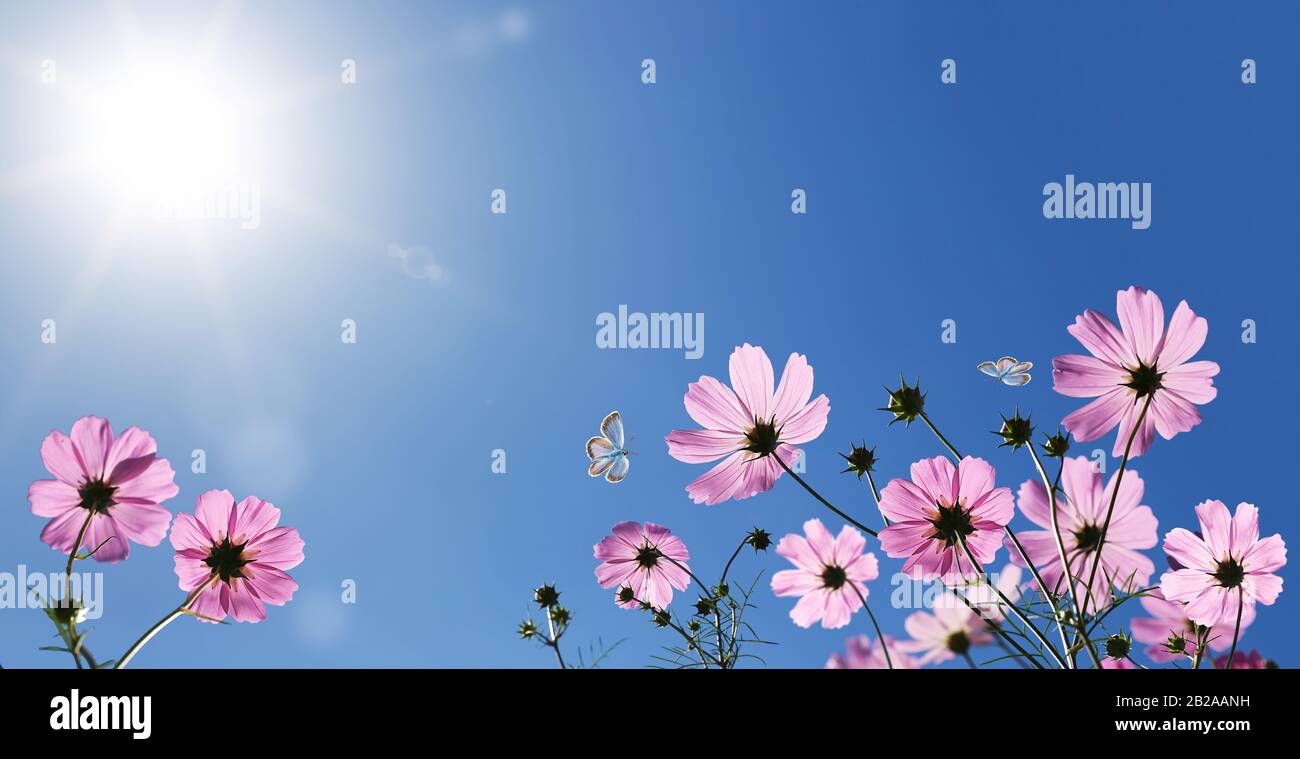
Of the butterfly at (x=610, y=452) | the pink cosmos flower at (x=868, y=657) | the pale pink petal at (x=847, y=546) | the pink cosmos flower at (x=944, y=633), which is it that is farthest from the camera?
the pale pink petal at (x=847, y=546)

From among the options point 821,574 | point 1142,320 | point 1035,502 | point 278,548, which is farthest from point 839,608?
point 278,548

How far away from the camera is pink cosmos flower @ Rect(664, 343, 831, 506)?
730 mm

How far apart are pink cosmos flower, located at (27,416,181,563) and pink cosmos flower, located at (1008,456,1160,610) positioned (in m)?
0.82

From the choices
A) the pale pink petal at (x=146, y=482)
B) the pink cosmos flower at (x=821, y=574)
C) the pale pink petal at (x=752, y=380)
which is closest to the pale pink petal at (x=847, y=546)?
the pink cosmos flower at (x=821, y=574)

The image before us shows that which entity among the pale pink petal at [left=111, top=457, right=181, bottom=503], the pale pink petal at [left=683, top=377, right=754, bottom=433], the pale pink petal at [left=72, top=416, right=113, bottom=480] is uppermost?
the pale pink petal at [left=683, top=377, right=754, bottom=433]

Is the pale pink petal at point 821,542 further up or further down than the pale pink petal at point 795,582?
further up

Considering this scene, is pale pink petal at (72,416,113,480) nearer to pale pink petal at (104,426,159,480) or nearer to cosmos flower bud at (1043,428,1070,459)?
pale pink petal at (104,426,159,480)

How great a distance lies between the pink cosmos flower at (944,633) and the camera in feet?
1.36

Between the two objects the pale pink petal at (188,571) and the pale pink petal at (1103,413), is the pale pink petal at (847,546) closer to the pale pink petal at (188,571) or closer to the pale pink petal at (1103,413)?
the pale pink petal at (1103,413)

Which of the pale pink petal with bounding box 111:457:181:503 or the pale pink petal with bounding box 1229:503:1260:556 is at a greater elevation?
the pale pink petal with bounding box 111:457:181:503

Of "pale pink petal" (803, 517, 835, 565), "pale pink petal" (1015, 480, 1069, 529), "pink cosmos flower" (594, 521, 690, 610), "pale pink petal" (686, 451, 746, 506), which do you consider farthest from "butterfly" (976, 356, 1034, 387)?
"pink cosmos flower" (594, 521, 690, 610)

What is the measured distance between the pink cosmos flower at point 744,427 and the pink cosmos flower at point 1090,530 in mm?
265
